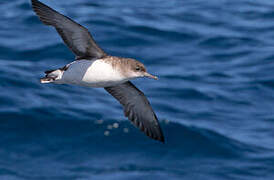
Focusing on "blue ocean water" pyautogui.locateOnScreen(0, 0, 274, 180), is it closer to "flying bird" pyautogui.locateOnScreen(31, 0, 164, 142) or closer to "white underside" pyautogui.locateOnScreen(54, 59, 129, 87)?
"flying bird" pyautogui.locateOnScreen(31, 0, 164, 142)

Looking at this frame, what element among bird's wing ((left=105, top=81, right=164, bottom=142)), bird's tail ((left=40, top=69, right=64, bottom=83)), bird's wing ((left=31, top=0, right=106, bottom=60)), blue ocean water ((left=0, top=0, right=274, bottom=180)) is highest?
bird's wing ((left=31, top=0, right=106, bottom=60))

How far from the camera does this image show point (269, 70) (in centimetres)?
1848

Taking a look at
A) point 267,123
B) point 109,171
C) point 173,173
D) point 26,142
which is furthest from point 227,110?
point 26,142

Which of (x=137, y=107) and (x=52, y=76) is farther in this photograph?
(x=137, y=107)

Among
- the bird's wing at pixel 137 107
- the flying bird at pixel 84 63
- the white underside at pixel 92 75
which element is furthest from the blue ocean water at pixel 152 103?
the white underside at pixel 92 75

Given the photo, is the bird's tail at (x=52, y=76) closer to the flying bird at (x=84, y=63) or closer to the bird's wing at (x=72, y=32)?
the flying bird at (x=84, y=63)

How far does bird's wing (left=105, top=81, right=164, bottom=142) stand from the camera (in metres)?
10.6

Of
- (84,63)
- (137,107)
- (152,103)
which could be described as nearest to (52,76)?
(84,63)

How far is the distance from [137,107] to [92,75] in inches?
74.9

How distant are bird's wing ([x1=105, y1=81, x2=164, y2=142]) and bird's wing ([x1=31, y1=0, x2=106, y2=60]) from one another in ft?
3.98

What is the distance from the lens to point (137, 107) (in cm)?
1088

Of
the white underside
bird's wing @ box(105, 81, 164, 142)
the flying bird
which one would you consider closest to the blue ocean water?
bird's wing @ box(105, 81, 164, 142)

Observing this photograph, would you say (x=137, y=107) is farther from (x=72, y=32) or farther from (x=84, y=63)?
(x=72, y=32)

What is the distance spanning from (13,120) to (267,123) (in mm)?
6640
